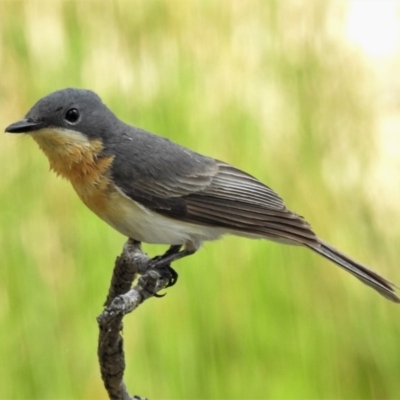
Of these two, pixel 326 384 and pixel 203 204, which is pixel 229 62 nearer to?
pixel 203 204

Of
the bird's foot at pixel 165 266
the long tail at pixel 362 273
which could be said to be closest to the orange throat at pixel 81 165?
the bird's foot at pixel 165 266

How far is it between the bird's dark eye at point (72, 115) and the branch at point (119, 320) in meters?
0.31

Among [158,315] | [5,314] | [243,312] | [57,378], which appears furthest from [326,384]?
[5,314]

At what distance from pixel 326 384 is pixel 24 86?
3.49 ft

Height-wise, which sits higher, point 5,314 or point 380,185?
point 380,185

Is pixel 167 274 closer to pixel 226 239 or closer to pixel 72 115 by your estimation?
pixel 72 115

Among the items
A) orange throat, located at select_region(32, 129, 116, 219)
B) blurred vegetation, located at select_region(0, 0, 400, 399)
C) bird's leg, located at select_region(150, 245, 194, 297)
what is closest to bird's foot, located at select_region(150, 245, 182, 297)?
bird's leg, located at select_region(150, 245, 194, 297)

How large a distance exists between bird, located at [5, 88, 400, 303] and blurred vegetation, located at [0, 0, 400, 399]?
404 millimetres

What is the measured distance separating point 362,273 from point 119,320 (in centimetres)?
56

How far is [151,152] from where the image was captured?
193cm

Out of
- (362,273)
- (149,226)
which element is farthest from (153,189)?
(362,273)

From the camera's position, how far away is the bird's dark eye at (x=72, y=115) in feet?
6.01

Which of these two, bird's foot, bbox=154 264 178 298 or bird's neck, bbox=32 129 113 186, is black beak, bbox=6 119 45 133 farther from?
bird's foot, bbox=154 264 178 298

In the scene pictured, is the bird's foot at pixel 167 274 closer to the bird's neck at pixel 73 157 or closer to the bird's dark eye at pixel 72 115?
the bird's neck at pixel 73 157
